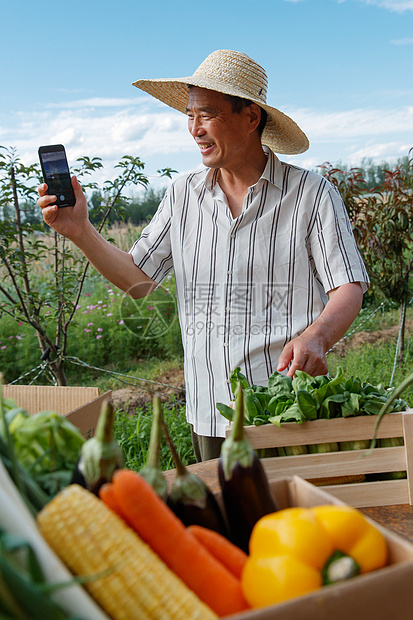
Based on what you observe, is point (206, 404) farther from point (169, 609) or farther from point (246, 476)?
point (169, 609)

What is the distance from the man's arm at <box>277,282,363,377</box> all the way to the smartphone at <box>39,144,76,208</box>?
1.00 metres

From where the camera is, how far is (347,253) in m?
2.11

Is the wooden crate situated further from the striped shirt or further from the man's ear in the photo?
the man's ear

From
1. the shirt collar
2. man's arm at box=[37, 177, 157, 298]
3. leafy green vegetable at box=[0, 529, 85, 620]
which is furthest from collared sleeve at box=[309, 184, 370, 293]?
leafy green vegetable at box=[0, 529, 85, 620]

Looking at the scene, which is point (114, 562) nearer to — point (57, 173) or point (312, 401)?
point (312, 401)

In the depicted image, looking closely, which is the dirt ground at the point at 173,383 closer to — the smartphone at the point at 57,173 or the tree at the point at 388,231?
the tree at the point at 388,231

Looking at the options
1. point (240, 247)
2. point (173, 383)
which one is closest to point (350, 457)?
point (240, 247)

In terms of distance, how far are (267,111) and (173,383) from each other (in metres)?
3.64

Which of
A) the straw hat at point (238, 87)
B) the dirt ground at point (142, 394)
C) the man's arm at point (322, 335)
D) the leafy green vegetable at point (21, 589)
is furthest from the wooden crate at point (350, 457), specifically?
the dirt ground at point (142, 394)

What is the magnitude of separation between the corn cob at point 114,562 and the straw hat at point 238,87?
1769 mm

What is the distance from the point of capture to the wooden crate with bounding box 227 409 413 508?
133 cm

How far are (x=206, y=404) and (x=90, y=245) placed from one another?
796 mm

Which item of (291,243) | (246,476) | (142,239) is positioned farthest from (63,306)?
(246,476)

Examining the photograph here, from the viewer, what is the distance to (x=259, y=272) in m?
2.22
